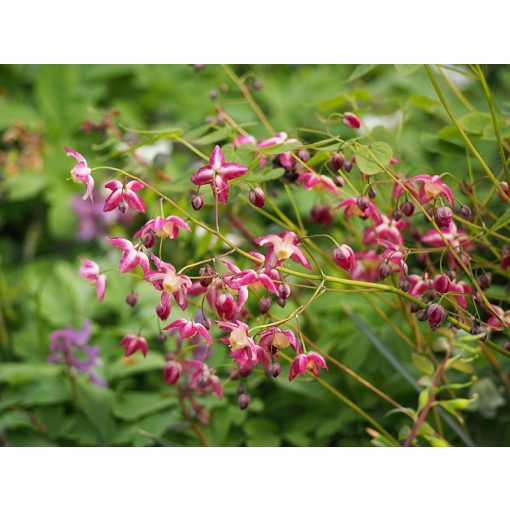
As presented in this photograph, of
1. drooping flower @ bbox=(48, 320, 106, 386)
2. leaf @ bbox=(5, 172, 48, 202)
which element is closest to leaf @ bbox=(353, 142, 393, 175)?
drooping flower @ bbox=(48, 320, 106, 386)

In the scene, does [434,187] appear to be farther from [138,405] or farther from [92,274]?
[138,405]

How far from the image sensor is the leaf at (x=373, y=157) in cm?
100

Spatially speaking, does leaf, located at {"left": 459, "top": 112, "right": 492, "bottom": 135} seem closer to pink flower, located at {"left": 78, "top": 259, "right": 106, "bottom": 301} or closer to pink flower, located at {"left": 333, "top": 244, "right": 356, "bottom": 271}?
pink flower, located at {"left": 333, "top": 244, "right": 356, "bottom": 271}

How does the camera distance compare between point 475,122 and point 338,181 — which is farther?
point 475,122

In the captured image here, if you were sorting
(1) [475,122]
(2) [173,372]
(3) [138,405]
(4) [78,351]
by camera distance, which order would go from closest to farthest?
(2) [173,372] → (1) [475,122] → (3) [138,405] → (4) [78,351]

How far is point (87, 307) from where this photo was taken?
1880mm

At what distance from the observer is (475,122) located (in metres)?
1.28

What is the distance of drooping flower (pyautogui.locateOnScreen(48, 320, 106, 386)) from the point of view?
163cm

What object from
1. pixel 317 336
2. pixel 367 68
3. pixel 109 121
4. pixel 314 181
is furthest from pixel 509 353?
pixel 109 121

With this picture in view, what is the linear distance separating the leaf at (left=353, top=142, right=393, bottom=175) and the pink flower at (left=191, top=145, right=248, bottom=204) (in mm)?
158

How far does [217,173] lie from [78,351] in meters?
0.85

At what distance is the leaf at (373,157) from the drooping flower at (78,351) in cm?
83

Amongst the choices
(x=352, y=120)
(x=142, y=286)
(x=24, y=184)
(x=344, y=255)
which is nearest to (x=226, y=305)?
(x=344, y=255)

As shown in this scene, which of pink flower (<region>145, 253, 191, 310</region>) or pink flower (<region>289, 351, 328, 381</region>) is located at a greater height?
pink flower (<region>145, 253, 191, 310</region>)
